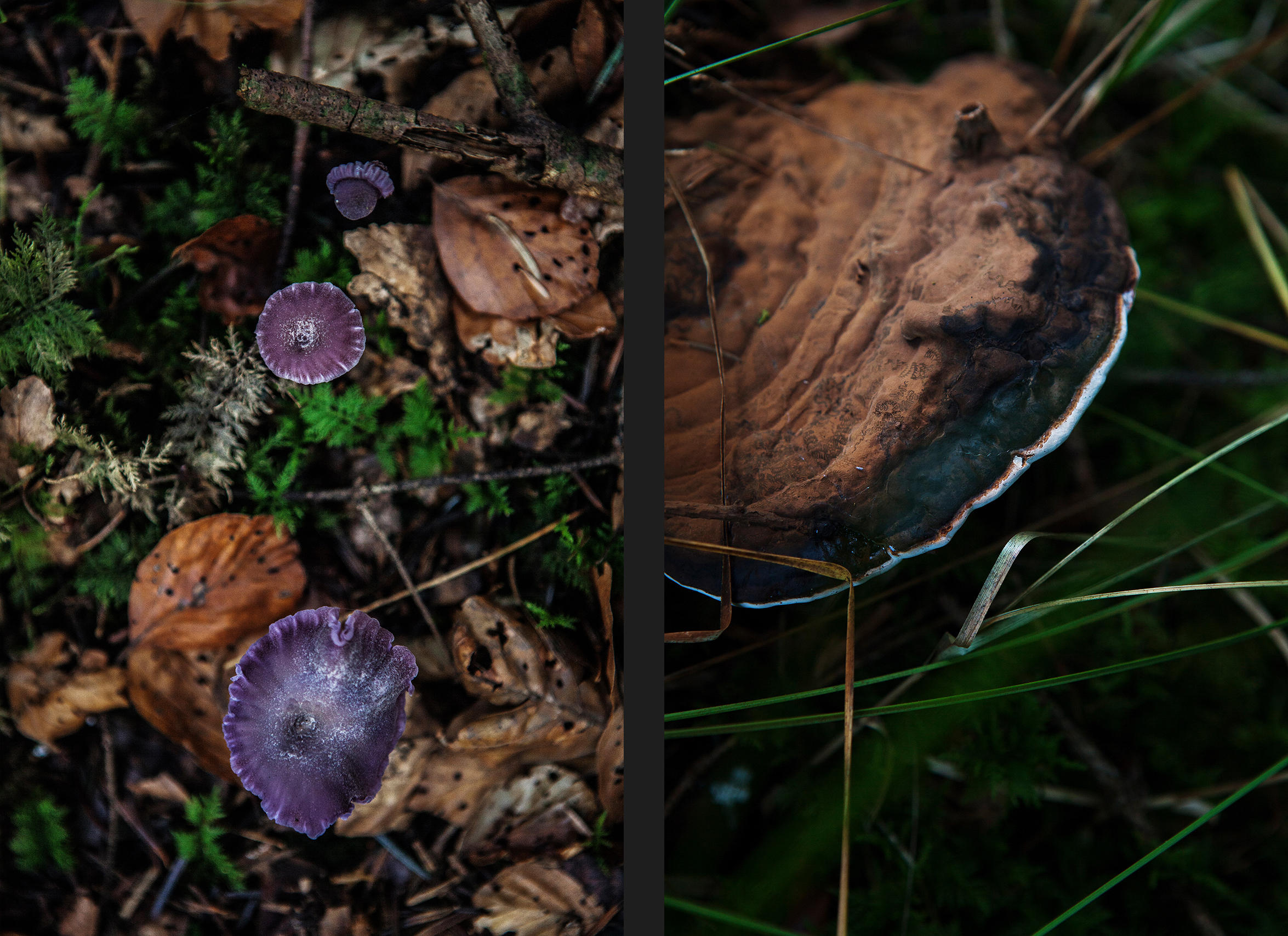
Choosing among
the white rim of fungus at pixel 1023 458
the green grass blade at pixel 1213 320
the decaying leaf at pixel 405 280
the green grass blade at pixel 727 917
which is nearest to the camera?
the white rim of fungus at pixel 1023 458

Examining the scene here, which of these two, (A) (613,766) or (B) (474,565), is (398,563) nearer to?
(B) (474,565)

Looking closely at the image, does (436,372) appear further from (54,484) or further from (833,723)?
(833,723)

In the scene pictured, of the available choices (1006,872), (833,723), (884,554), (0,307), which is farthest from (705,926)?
(0,307)

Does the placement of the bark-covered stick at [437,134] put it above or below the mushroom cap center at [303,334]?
above

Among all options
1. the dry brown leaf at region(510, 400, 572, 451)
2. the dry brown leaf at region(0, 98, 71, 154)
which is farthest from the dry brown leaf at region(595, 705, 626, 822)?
the dry brown leaf at region(0, 98, 71, 154)

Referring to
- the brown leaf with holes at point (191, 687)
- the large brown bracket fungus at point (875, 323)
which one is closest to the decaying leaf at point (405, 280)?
the large brown bracket fungus at point (875, 323)

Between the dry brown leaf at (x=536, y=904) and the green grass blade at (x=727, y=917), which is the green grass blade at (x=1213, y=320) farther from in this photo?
the dry brown leaf at (x=536, y=904)
